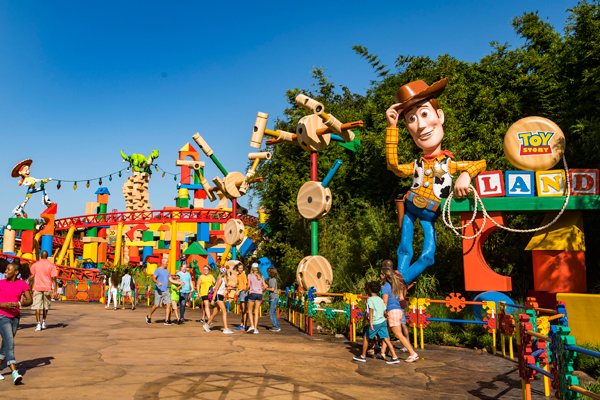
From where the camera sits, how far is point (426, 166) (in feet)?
32.2

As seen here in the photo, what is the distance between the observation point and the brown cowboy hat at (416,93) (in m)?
9.52

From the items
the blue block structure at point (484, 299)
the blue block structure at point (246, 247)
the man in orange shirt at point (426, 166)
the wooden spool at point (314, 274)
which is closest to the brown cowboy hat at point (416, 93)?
the man in orange shirt at point (426, 166)

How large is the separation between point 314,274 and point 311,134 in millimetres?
3512

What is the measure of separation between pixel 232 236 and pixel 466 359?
10.6 metres

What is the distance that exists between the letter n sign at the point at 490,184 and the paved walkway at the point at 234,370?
10.7 feet

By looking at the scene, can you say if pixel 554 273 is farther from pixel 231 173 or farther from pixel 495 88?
pixel 231 173

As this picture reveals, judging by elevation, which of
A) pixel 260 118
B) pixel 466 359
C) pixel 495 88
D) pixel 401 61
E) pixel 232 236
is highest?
pixel 401 61

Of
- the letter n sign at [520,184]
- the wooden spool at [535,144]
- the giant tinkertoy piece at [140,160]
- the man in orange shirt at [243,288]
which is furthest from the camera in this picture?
the giant tinkertoy piece at [140,160]

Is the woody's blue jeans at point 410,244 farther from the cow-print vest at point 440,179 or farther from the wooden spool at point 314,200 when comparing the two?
the wooden spool at point 314,200

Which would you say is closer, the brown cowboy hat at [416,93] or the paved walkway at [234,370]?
the paved walkway at [234,370]

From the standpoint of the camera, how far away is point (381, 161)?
1656cm

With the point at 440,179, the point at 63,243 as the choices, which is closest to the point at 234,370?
the point at 440,179

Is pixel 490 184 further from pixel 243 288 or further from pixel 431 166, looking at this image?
pixel 243 288

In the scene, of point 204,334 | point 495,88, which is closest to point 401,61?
point 495,88
